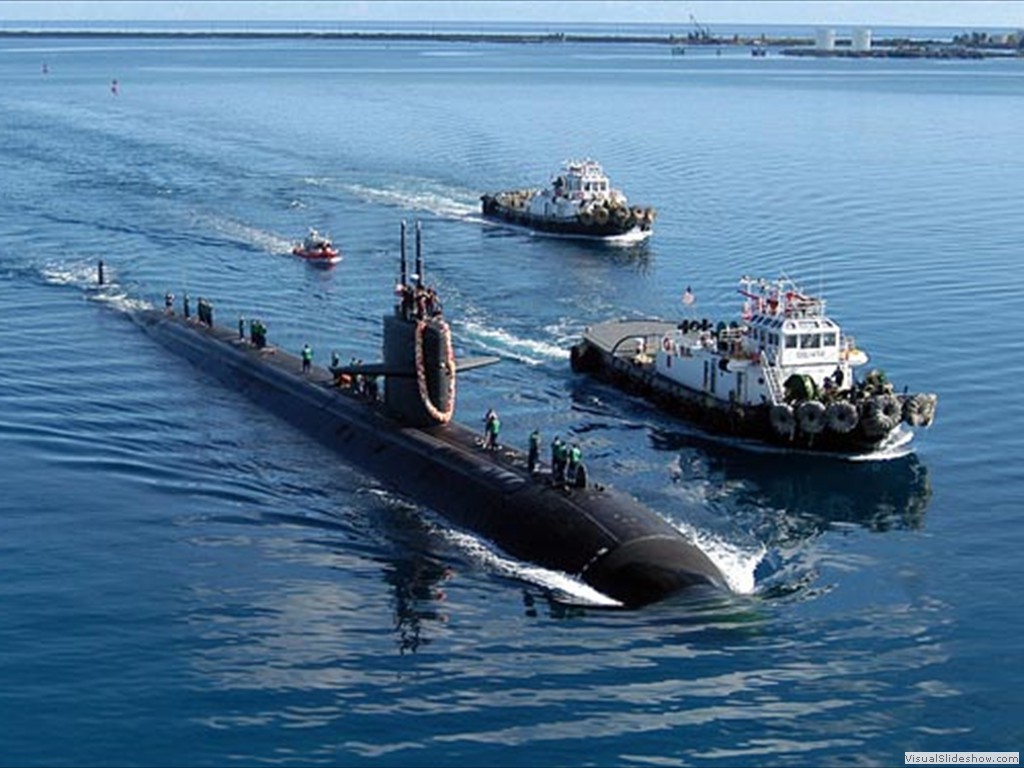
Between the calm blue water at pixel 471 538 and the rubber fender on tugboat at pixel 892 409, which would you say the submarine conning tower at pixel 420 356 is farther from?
the rubber fender on tugboat at pixel 892 409

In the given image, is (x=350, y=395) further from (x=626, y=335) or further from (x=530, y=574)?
(x=626, y=335)

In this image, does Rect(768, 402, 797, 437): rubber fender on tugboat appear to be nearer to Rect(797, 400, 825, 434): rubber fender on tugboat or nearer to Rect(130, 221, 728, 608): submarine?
Rect(797, 400, 825, 434): rubber fender on tugboat

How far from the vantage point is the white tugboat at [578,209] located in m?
88.2

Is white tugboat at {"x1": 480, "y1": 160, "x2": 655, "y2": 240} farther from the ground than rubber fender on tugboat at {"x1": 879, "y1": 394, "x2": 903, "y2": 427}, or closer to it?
farther from the ground

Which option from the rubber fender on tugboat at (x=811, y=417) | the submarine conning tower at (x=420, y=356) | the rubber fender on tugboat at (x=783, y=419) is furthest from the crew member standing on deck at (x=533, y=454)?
the rubber fender on tugboat at (x=811, y=417)

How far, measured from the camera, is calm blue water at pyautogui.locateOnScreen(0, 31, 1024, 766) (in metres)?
26.7

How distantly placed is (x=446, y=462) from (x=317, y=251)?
39.9 meters

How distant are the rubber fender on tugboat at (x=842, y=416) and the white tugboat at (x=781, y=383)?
0.03m

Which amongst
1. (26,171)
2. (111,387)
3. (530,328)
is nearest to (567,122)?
(26,171)

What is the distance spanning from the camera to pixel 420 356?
39875 millimetres

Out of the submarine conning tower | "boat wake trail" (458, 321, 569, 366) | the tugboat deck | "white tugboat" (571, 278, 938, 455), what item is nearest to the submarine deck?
the submarine conning tower

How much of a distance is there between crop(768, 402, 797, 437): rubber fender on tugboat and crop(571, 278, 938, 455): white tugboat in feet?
0.10

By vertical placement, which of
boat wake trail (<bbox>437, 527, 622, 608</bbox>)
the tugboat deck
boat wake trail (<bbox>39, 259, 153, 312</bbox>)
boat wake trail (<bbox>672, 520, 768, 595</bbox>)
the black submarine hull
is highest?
boat wake trail (<bbox>39, 259, 153, 312</bbox>)

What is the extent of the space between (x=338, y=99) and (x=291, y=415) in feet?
459
